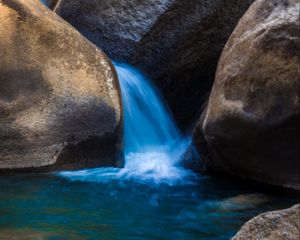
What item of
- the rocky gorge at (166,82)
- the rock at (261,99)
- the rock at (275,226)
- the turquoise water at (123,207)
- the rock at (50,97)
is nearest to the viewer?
the rock at (275,226)

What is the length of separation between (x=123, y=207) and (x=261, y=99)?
143 cm

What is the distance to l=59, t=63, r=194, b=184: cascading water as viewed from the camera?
6.06 m

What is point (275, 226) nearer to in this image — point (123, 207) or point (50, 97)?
point (123, 207)

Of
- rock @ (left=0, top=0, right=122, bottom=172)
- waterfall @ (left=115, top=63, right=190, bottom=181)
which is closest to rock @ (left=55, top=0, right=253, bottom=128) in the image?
waterfall @ (left=115, top=63, right=190, bottom=181)

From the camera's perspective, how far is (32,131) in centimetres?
586

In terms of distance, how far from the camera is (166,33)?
7.61m

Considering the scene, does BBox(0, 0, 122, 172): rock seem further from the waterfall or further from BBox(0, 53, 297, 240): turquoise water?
the waterfall

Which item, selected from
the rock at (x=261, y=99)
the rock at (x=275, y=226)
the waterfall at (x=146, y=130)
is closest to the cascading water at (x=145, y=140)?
the waterfall at (x=146, y=130)

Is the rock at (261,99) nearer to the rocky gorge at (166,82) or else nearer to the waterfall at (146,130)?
the rocky gorge at (166,82)

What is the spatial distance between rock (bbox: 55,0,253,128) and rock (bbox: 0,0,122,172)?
1281 millimetres

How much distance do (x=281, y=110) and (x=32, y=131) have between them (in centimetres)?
265

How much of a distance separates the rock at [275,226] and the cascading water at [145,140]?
3155 millimetres

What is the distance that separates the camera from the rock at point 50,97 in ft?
19.2

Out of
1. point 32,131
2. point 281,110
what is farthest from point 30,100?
point 281,110
